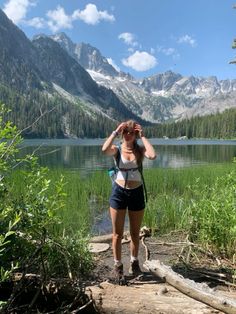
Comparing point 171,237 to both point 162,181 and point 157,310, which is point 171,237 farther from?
point 162,181

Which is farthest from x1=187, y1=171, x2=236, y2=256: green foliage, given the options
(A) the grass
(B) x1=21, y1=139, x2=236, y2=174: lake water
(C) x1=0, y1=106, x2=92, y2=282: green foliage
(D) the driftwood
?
(C) x1=0, y1=106, x2=92, y2=282: green foliage

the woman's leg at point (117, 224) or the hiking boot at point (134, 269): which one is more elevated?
the woman's leg at point (117, 224)

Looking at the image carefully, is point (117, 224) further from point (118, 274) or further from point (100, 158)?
point (100, 158)

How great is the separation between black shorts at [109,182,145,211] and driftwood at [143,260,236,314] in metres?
1.07

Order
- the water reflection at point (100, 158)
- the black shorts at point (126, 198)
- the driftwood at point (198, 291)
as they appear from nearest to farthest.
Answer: the driftwood at point (198, 291) < the black shorts at point (126, 198) < the water reflection at point (100, 158)

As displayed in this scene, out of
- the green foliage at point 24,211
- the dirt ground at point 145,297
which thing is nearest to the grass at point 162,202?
the dirt ground at point 145,297

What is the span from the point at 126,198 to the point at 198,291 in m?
2.04

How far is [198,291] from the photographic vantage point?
17.5ft

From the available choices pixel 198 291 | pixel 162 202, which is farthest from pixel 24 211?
pixel 162 202

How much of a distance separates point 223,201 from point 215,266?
69.6 inches

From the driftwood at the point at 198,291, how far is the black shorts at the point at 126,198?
3.52 ft

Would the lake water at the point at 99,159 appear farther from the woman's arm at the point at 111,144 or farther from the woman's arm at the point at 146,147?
the woman's arm at the point at 146,147

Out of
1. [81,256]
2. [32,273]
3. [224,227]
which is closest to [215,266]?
[224,227]

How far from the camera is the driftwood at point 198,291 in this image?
16.3 feet
